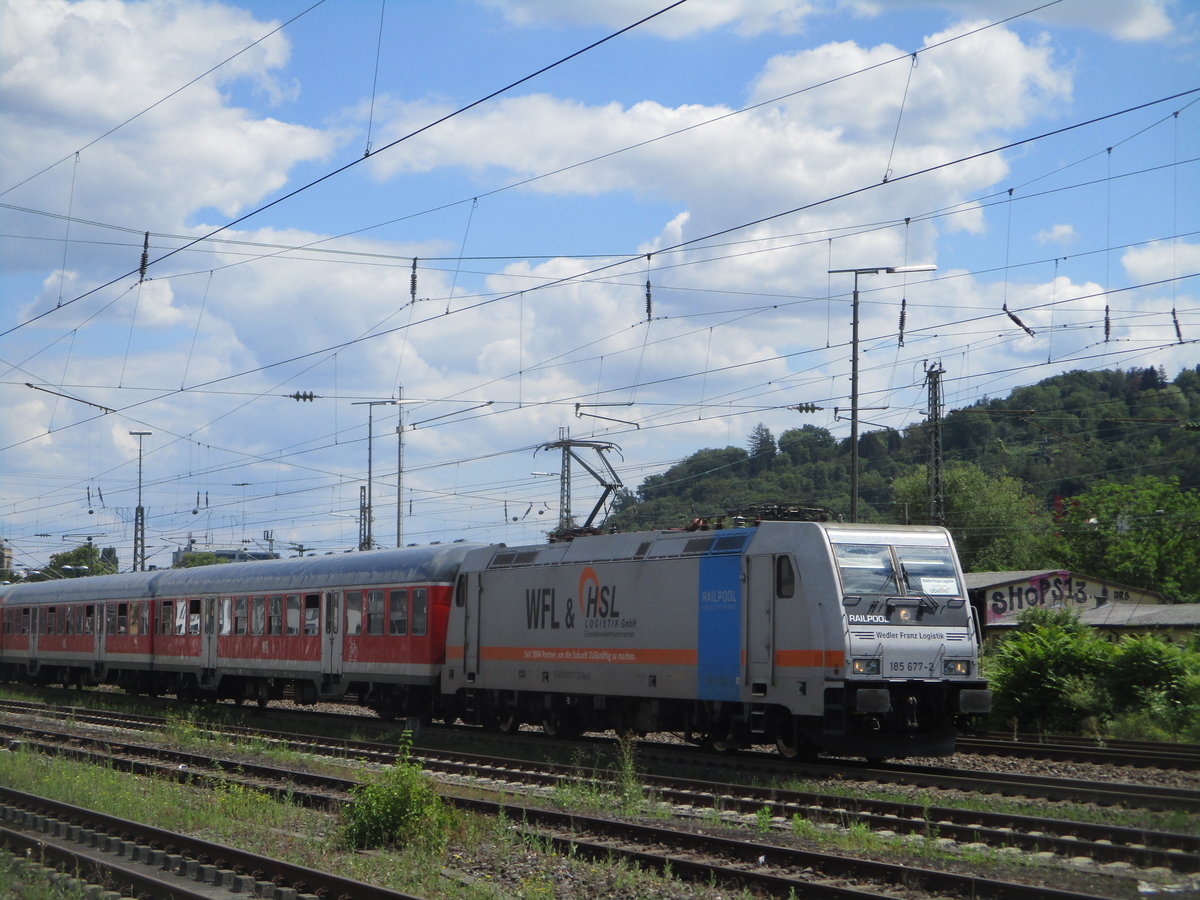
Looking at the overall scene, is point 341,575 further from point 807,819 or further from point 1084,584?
point 1084,584

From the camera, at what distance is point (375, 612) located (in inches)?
1081

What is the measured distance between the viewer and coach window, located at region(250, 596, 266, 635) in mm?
31609

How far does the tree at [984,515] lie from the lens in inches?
3248

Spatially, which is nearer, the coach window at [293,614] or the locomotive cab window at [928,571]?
the locomotive cab window at [928,571]

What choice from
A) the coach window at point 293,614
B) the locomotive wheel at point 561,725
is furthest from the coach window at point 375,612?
the locomotive wheel at point 561,725

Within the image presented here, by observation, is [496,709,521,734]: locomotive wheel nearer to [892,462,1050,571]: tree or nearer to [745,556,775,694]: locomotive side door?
[745,556,775,694]: locomotive side door

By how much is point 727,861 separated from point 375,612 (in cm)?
1691

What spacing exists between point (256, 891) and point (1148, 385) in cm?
9168

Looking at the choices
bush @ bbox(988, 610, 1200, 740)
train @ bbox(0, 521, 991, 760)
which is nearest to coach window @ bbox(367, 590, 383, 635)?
train @ bbox(0, 521, 991, 760)

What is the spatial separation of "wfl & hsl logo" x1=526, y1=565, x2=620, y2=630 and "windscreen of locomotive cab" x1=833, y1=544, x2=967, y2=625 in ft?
16.4

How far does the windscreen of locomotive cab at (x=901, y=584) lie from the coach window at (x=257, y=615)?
1858 centimetres

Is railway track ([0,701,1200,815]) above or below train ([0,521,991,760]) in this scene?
below

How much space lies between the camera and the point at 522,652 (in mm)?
23281

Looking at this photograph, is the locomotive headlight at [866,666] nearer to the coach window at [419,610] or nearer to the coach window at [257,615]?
the coach window at [419,610]
